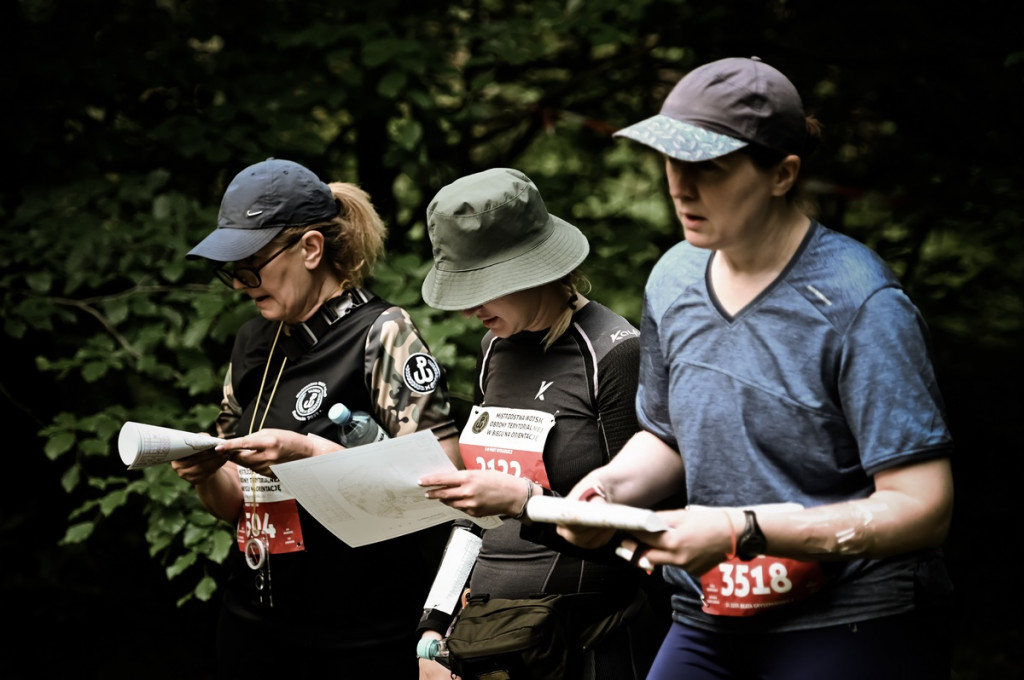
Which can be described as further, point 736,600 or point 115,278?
point 115,278

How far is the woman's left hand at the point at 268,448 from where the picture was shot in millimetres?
2316

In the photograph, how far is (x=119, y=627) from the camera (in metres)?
4.57

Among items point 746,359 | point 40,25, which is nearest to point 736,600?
point 746,359

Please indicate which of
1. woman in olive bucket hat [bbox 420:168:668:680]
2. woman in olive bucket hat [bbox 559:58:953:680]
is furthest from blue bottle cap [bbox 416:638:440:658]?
woman in olive bucket hat [bbox 559:58:953:680]

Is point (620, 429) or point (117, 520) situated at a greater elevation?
point (620, 429)

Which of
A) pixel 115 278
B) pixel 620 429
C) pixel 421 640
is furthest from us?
pixel 115 278

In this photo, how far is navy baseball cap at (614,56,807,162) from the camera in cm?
167

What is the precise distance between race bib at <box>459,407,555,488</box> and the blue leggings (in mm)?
557

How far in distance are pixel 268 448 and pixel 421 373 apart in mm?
408

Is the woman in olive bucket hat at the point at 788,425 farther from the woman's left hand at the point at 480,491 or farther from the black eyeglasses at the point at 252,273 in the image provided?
the black eyeglasses at the point at 252,273

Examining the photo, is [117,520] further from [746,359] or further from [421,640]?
[746,359]

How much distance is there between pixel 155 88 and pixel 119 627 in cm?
240

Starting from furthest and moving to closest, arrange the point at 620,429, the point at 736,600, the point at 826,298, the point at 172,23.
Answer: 1. the point at 172,23
2. the point at 620,429
3. the point at 736,600
4. the point at 826,298

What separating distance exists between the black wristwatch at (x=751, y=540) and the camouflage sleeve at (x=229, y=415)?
5.32 feet
